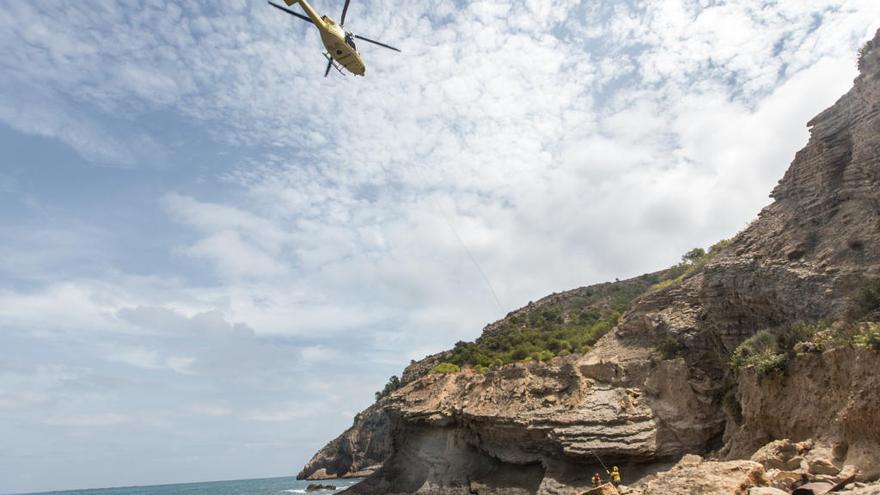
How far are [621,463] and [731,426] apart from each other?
5.70m

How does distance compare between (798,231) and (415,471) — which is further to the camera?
(415,471)

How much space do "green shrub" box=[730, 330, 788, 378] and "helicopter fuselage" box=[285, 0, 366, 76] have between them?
57.3ft

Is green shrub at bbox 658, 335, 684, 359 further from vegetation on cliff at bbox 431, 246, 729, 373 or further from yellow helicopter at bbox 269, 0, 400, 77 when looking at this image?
yellow helicopter at bbox 269, 0, 400, 77

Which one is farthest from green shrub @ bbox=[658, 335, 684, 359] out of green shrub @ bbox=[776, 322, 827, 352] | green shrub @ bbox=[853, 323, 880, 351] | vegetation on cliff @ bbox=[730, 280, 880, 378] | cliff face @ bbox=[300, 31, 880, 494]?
green shrub @ bbox=[853, 323, 880, 351]

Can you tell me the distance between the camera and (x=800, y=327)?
21281 millimetres

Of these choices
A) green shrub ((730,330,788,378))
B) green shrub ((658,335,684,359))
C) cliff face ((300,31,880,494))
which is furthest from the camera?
green shrub ((658,335,684,359))

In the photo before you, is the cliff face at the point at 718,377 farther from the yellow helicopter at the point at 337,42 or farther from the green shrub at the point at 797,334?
the yellow helicopter at the point at 337,42

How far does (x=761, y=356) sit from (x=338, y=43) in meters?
18.6

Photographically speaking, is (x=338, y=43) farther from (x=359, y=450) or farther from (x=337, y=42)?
(x=359, y=450)

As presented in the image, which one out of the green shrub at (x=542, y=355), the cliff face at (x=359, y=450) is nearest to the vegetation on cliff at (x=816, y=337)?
the green shrub at (x=542, y=355)

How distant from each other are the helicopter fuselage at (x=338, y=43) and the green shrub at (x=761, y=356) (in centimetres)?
1746

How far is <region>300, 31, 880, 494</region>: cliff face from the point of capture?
63.0 feet

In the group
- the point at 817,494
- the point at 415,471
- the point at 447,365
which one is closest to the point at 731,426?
the point at 817,494

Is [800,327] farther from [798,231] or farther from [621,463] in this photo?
[621,463]
